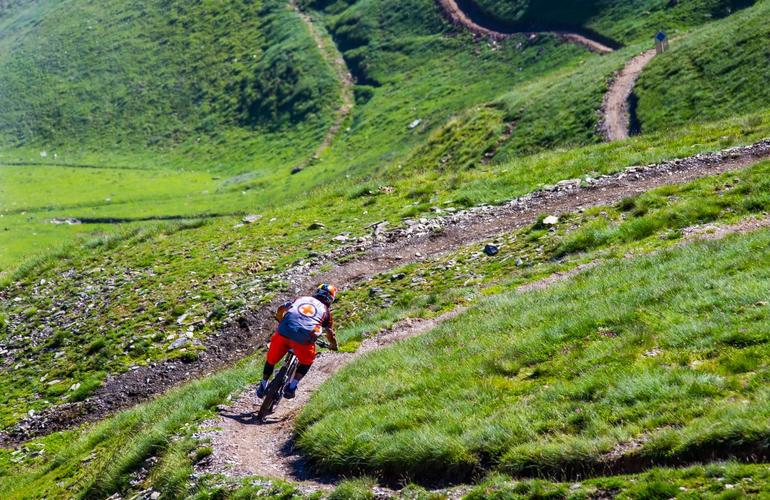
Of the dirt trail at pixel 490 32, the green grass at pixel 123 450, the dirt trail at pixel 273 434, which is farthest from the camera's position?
the dirt trail at pixel 490 32

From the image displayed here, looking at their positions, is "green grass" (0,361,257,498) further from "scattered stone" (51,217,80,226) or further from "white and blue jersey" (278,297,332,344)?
"scattered stone" (51,217,80,226)

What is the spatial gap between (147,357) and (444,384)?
1303 centimetres

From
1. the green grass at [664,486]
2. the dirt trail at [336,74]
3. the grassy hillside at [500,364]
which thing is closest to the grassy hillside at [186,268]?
the grassy hillside at [500,364]

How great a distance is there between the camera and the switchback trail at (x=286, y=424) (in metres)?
13.8

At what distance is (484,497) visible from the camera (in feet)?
34.3

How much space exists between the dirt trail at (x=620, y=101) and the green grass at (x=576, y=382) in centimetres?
2413

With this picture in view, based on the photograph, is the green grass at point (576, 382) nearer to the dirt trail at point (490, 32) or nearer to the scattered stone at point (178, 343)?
the scattered stone at point (178, 343)

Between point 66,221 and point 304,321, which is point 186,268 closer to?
point 304,321

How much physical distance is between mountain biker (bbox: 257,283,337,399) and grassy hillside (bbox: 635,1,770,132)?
92.1ft

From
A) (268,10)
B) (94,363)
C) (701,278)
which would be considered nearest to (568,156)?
(701,278)

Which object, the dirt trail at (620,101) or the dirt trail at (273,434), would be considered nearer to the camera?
the dirt trail at (273,434)

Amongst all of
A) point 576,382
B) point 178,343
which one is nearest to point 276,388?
point 576,382

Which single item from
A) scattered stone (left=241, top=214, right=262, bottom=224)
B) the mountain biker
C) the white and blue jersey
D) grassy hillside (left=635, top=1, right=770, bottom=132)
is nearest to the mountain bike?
the mountain biker

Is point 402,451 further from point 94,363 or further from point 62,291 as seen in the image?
point 62,291
